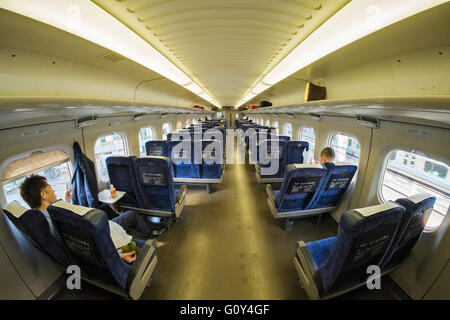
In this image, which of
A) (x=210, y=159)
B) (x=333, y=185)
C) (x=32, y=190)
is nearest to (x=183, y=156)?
(x=210, y=159)

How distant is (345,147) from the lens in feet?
13.3

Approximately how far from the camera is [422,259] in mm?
1969

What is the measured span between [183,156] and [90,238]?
10.5 feet

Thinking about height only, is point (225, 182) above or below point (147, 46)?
below

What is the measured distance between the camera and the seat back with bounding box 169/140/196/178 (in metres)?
4.34

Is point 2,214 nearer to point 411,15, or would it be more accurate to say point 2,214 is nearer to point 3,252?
point 3,252

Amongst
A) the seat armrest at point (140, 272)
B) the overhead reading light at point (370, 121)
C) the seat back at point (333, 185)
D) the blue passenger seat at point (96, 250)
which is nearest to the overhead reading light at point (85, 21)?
the blue passenger seat at point (96, 250)

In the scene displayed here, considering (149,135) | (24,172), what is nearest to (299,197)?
(24,172)

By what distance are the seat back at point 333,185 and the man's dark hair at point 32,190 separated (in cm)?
440

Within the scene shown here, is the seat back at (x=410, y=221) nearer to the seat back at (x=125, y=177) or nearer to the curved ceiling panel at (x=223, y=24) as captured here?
the curved ceiling panel at (x=223, y=24)

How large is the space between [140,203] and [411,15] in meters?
4.19

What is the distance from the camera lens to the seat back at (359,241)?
1.31m

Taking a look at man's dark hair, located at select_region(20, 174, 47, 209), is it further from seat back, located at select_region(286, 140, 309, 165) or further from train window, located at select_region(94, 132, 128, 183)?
seat back, located at select_region(286, 140, 309, 165)
